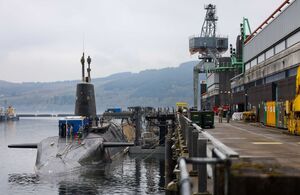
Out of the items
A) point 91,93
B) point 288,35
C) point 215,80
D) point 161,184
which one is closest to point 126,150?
point 91,93

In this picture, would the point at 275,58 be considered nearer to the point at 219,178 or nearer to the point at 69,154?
the point at 69,154

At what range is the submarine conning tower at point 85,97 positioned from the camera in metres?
53.9

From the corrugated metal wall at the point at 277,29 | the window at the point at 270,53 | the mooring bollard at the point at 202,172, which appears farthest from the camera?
the window at the point at 270,53

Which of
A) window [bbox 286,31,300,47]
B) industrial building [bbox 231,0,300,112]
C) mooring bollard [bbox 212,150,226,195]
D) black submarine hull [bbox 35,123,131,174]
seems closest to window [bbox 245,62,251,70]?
industrial building [bbox 231,0,300,112]

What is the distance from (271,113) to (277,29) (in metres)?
12.3

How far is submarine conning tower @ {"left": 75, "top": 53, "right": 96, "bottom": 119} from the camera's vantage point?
53.9 metres

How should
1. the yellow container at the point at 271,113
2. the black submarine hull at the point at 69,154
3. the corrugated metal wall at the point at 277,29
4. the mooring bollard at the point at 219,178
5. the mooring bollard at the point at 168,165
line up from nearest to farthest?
the mooring bollard at the point at 219,178
the mooring bollard at the point at 168,165
the black submarine hull at the point at 69,154
the yellow container at the point at 271,113
the corrugated metal wall at the point at 277,29

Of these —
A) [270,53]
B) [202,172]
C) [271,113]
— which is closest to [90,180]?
[271,113]

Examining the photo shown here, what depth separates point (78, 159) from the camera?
40938 mm

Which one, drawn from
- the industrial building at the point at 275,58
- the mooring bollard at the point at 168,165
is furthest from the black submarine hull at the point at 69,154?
the industrial building at the point at 275,58

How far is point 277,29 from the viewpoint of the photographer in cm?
5259

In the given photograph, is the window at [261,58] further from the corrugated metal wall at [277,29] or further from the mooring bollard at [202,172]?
the mooring bollard at [202,172]

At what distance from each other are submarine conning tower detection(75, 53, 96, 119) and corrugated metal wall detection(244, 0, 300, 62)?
76.1 ft

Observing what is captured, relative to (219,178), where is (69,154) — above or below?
below
